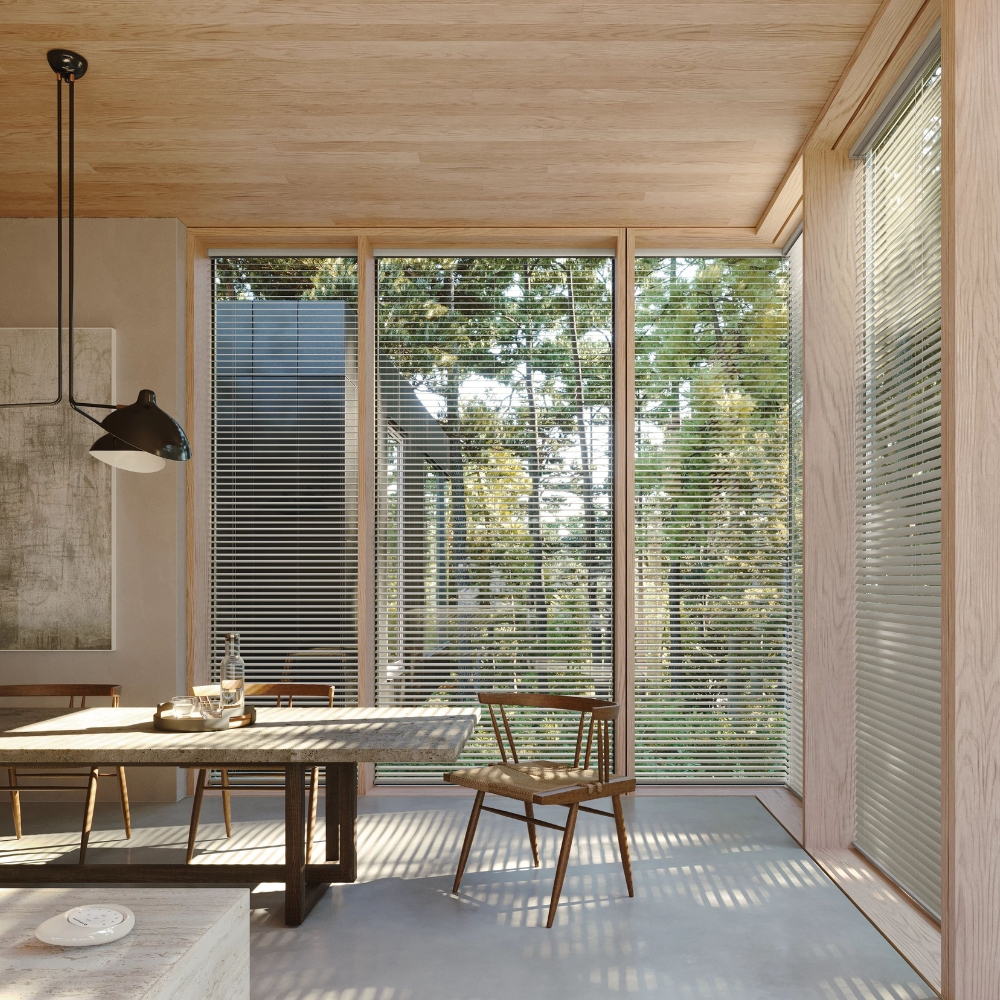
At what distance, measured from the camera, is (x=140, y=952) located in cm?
163

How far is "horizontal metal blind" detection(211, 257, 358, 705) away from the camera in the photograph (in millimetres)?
5078

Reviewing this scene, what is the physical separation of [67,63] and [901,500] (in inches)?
133

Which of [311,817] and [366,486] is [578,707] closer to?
[311,817]

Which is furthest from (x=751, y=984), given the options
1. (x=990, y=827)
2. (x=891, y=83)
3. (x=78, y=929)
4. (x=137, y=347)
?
(x=137, y=347)

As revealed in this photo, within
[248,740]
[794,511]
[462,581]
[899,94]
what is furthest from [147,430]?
[794,511]

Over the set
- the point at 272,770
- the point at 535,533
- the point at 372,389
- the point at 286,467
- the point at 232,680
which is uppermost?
the point at 372,389

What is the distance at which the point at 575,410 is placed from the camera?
513cm

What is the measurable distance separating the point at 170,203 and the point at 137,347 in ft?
2.48

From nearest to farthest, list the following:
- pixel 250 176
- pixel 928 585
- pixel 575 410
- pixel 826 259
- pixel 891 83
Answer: pixel 928 585
pixel 891 83
pixel 826 259
pixel 250 176
pixel 575 410

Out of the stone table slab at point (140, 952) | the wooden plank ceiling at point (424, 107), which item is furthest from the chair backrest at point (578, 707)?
the wooden plank ceiling at point (424, 107)

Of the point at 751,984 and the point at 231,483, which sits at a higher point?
the point at 231,483

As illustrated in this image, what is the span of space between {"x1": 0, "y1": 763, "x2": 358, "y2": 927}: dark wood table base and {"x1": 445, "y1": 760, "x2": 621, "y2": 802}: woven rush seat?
468 millimetres

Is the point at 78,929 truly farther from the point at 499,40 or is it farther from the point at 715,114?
the point at 715,114

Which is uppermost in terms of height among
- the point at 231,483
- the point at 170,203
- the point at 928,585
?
the point at 170,203
